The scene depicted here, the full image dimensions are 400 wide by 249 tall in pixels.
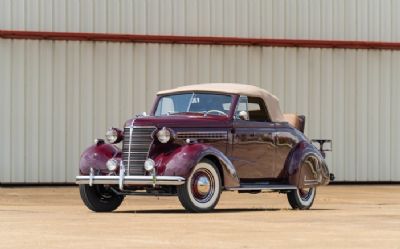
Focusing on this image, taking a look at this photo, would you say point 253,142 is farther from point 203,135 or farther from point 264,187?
point 203,135

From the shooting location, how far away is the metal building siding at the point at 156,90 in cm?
2542

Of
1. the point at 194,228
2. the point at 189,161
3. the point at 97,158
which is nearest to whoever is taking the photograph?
the point at 194,228

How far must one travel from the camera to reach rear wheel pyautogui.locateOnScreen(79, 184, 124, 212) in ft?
51.1

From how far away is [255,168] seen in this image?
16.0m

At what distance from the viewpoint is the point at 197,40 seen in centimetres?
2670

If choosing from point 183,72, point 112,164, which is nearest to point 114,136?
point 112,164

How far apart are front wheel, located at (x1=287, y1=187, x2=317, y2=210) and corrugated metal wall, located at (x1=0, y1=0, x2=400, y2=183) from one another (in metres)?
9.78

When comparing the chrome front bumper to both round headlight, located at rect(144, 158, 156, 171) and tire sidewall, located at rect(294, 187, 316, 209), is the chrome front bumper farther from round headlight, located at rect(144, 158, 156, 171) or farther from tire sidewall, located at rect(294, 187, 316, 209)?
tire sidewall, located at rect(294, 187, 316, 209)

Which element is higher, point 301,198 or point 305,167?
point 305,167

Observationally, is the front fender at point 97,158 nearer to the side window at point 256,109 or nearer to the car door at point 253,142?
the car door at point 253,142

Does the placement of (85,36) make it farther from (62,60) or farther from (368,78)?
(368,78)

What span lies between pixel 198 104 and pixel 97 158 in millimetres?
1691

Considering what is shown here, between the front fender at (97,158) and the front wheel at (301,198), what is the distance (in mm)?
2728

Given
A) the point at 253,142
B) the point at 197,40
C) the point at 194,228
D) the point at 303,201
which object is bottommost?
the point at 303,201
